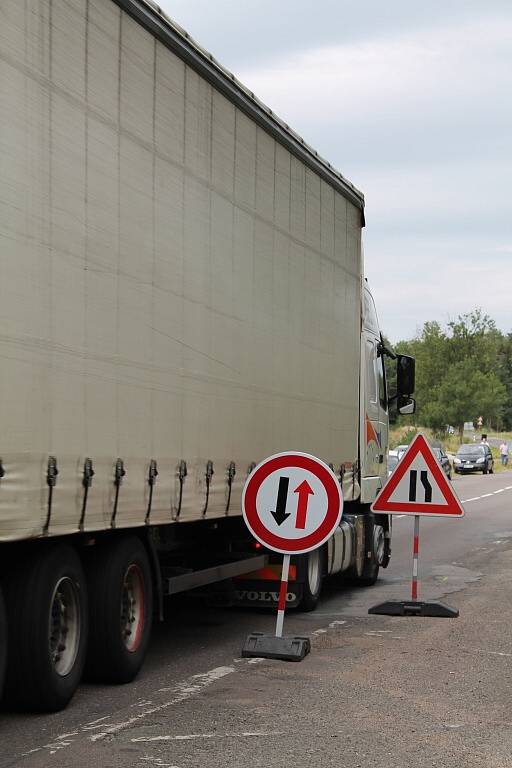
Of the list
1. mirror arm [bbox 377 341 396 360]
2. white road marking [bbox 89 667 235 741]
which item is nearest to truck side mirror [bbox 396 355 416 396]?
mirror arm [bbox 377 341 396 360]

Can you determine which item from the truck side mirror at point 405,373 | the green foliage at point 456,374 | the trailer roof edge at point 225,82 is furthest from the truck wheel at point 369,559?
the green foliage at point 456,374

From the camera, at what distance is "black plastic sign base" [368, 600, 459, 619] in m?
11.7

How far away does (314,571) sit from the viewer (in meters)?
12.2

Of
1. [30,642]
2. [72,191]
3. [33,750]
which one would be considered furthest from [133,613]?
[72,191]

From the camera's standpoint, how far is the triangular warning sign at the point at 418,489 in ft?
39.1

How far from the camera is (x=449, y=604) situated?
12.9 metres

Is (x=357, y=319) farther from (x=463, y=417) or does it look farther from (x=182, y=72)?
(x=463, y=417)

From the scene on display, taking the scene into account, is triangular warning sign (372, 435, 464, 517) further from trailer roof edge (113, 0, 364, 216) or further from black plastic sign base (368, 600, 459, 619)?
trailer roof edge (113, 0, 364, 216)

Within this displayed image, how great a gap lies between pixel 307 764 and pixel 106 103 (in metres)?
3.86

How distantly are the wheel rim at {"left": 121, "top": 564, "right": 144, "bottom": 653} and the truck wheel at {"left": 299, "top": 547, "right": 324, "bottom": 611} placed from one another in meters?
3.57

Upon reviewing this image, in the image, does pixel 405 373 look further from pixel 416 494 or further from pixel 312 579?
pixel 312 579

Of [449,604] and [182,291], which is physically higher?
[182,291]

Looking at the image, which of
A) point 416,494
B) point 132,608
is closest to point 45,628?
point 132,608

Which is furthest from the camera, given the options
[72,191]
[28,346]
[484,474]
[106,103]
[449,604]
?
[484,474]
